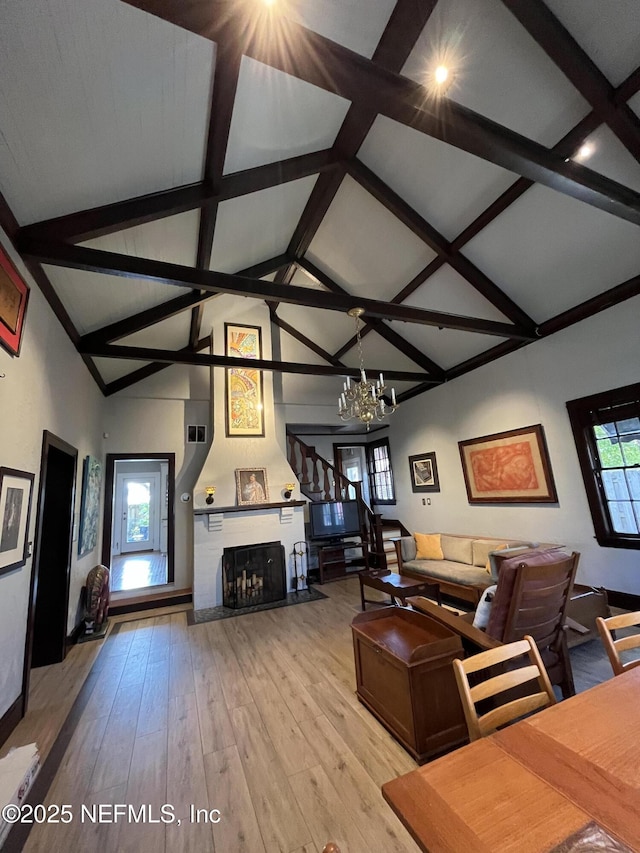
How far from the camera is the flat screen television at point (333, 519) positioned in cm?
604

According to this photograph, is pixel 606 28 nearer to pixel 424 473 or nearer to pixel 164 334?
pixel 164 334

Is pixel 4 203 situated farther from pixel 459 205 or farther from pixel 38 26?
pixel 459 205

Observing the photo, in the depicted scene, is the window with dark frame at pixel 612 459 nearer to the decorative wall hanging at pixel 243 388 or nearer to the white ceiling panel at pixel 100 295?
the decorative wall hanging at pixel 243 388

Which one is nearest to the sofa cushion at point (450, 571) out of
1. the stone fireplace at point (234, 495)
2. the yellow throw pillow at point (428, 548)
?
the yellow throw pillow at point (428, 548)

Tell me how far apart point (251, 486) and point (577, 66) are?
5.49 meters

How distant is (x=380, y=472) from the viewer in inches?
332

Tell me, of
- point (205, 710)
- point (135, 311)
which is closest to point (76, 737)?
point (205, 710)

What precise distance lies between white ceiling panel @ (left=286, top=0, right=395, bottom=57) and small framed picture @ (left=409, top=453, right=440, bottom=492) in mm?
5676

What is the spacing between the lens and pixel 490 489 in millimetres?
5332

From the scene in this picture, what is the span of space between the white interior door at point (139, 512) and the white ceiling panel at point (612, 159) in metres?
10.4

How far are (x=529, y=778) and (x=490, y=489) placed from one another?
4946mm

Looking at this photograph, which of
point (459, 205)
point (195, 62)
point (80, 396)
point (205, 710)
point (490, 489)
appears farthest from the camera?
point (490, 489)

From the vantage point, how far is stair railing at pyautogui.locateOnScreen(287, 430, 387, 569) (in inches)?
246

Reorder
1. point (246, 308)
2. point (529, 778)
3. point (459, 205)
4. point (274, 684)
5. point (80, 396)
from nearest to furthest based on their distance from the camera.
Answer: point (529, 778) < point (274, 684) < point (459, 205) < point (80, 396) < point (246, 308)
